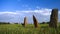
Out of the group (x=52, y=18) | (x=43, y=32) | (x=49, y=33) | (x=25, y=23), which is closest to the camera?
(x=43, y=32)

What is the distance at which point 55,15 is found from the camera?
32.1 ft

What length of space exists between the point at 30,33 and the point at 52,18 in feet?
18.9

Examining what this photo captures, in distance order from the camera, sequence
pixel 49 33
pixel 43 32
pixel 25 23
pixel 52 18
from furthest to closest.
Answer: pixel 25 23 → pixel 52 18 → pixel 49 33 → pixel 43 32

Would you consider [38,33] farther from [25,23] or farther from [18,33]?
[25,23]

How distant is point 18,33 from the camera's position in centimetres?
418

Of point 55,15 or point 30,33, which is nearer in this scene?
point 30,33

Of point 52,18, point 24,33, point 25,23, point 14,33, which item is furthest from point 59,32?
point 25,23

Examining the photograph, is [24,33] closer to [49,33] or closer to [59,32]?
[49,33]

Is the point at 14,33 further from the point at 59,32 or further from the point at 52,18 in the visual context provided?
the point at 52,18

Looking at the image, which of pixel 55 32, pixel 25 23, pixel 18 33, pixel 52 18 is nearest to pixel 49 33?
pixel 55 32

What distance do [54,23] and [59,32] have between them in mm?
5386

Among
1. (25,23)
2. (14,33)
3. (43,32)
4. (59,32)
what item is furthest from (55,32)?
(25,23)

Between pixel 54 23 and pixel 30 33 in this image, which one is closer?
pixel 30 33

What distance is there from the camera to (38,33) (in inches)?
167
